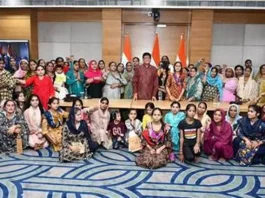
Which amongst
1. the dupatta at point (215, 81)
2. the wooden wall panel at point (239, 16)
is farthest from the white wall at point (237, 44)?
the dupatta at point (215, 81)

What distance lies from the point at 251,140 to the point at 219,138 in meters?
0.42

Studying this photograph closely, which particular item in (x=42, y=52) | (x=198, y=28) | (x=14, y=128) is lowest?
(x=14, y=128)

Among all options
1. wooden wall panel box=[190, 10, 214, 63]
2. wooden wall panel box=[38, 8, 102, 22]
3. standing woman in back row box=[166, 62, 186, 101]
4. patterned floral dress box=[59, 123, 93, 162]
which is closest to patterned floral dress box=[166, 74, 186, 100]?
standing woman in back row box=[166, 62, 186, 101]

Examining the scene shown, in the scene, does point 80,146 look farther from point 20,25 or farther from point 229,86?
point 20,25

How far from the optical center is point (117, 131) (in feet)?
17.1

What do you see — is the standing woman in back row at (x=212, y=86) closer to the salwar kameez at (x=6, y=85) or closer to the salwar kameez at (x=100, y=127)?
the salwar kameez at (x=100, y=127)

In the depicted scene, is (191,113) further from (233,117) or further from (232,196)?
(232,196)

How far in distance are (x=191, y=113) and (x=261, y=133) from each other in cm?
98

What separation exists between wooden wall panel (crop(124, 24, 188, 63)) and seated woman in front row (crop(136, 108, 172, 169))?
180 inches

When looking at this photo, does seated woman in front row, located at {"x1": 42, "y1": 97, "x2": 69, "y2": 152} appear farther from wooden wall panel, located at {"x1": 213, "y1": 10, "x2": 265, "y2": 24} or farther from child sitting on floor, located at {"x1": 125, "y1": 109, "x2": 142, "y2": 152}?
wooden wall panel, located at {"x1": 213, "y1": 10, "x2": 265, "y2": 24}

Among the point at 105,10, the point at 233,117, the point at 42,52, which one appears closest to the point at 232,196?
the point at 233,117

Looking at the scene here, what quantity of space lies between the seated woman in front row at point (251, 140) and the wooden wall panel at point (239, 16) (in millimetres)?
4437

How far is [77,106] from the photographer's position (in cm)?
491

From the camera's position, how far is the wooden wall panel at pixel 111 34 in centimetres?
853
